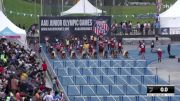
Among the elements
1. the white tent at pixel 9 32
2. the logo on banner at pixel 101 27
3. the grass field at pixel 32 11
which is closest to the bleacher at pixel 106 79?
the white tent at pixel 9 32

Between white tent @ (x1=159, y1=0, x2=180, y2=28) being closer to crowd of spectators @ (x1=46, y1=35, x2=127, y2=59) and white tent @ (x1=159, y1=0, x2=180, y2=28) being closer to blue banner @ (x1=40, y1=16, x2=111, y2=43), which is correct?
blue banner @ (x1=40, y1=16, x2=111, y2=43)

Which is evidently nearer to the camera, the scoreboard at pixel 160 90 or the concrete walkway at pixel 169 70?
the scoreboard at pixel 160 90

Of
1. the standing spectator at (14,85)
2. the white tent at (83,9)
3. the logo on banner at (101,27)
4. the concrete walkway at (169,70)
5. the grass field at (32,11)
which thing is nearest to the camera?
the standing spectator at (14,85)

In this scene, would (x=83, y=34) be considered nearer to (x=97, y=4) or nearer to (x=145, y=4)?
(x=97, y=4)

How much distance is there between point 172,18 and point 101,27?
6.39 m

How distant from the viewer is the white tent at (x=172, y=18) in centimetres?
6038

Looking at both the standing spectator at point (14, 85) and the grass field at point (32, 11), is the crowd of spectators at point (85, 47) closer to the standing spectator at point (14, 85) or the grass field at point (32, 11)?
the grass field at point (32, 11)

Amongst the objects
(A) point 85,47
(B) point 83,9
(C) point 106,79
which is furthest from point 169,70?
(B) point 83,9

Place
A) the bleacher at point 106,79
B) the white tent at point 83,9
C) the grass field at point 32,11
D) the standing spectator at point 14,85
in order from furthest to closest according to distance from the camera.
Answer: the grass field at point 32,11, the white tent at point 83,9, the bleacher at point 106,79, the standing spectator at point 14,85

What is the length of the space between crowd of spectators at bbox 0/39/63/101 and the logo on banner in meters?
15.6

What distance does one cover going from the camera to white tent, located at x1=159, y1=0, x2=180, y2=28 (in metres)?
60.4

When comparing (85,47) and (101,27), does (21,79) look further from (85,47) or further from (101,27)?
(101,27)

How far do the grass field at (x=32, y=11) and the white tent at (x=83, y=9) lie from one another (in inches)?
44.2

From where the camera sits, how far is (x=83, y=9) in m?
63.8
